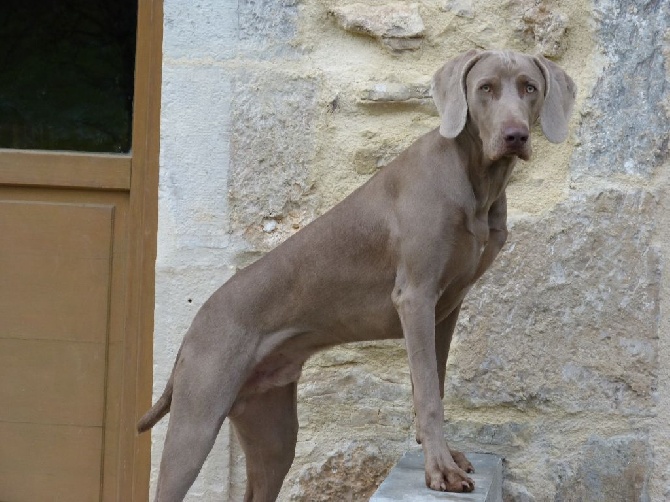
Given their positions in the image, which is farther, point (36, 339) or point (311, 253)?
point (36, 339)

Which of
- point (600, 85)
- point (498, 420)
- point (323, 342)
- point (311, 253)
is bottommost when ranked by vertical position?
point (498, 420)

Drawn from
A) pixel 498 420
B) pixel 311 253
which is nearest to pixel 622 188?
pixel 498 420

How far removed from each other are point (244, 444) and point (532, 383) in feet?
2.83

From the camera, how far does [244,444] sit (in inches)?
118

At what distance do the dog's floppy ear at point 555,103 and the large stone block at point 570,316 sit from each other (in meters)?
0.55

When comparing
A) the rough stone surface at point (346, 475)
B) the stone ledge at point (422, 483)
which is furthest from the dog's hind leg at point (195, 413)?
the rough stone surface at point (346, 475)

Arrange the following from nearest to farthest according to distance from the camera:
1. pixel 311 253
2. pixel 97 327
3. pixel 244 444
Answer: pixel 311 253, pixel 244 444, pixel 97 327

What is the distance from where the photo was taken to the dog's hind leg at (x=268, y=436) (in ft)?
9.70

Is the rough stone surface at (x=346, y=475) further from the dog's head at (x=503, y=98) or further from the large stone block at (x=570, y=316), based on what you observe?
the dog's head at (x=503, y=98)

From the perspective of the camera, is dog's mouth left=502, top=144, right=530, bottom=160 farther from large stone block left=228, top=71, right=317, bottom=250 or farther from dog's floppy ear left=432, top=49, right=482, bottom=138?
large stone block left=228, top=71, right=317, bottom=250

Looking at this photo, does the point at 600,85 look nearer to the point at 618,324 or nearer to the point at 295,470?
the point at 618,324

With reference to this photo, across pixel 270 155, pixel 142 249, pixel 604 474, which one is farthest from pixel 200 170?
pixel 604 474

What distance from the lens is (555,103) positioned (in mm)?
2584

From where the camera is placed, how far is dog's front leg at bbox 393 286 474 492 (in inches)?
96.3
